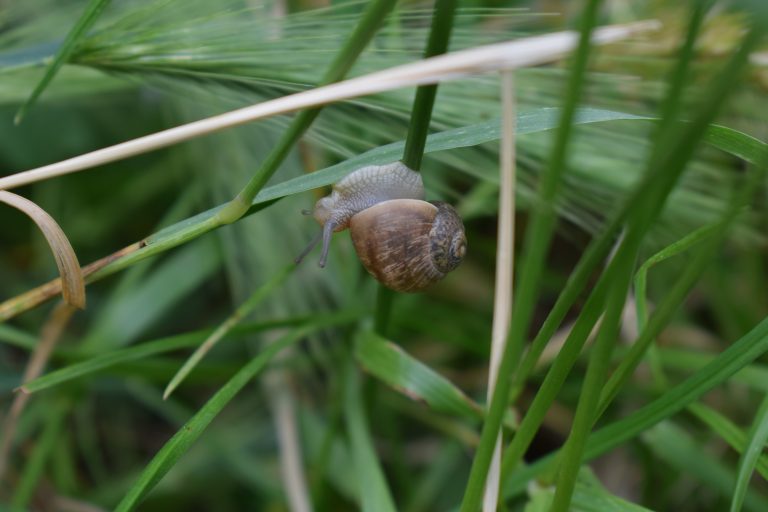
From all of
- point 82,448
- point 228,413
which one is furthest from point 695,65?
point 82,448

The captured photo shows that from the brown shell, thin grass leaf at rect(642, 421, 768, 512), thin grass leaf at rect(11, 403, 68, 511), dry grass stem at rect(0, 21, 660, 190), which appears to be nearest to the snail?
the brown shell

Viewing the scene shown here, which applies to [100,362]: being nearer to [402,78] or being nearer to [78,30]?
[78,30]

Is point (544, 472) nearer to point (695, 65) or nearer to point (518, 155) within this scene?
point (518, 155)

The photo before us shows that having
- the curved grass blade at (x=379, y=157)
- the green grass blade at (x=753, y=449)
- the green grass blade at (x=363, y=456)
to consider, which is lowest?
the green grass blade at (x=363, y=456)

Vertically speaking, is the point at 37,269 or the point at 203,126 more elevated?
the point at 203,126

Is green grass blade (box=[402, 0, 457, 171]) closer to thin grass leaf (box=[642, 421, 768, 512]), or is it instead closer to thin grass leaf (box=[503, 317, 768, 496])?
thin grass leaf (box=[503, 317, 768, 496])

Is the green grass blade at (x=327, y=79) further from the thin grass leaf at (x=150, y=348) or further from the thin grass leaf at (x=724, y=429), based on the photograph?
the thin grass leaf at (x=724, y=429)

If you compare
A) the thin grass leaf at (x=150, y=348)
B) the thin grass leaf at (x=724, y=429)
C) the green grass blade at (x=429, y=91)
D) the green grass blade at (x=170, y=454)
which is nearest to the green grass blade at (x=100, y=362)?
the thin grass leaf at (x=150, y=348)
